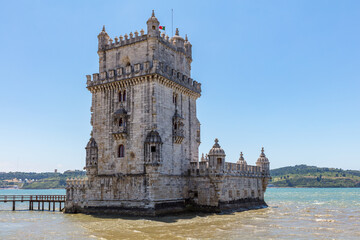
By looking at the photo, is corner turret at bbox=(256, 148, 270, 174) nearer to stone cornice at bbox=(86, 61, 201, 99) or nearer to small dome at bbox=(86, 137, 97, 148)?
stone cornice at bbox=(86, 61, 201, 99)

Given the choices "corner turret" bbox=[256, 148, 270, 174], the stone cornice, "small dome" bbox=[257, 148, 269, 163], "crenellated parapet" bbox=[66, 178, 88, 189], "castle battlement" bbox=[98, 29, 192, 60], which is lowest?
"crenellated parapet" bbox=[66, 178, 88, 189]

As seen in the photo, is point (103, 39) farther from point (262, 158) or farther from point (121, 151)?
point (262, 158)

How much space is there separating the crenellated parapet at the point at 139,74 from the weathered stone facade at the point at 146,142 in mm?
103

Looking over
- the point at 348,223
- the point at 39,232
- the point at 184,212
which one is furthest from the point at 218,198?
the point at 39,232

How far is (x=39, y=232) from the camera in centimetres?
3114

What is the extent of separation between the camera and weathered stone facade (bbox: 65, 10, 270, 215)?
38125 mm

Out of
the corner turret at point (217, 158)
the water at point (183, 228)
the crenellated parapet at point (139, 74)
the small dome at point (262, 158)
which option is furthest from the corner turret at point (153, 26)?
the small dome at point (262, 158)

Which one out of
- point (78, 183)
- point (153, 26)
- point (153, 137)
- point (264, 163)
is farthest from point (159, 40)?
point (264, 163)

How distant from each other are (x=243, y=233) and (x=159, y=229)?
6.67 metres

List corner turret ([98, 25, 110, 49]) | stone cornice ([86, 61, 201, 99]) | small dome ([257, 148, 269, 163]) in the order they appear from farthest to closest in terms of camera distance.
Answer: small dome ([257, 148, 269, 163]) < corner turret ([98, 25, 110, 49]) < stone cornice ([86, 61, 201, 99])

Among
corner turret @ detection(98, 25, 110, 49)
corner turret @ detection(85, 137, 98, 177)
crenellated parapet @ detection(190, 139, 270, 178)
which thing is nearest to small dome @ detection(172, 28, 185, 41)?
corner turret @ detection(98, 25, 110, 49)

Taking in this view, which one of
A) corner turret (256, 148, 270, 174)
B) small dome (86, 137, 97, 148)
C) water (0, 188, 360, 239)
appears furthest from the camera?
corner turret (256, 148, 270, 174)

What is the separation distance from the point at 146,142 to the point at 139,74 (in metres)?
7.09

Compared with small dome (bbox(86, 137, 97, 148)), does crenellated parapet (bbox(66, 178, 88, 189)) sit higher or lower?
lower
